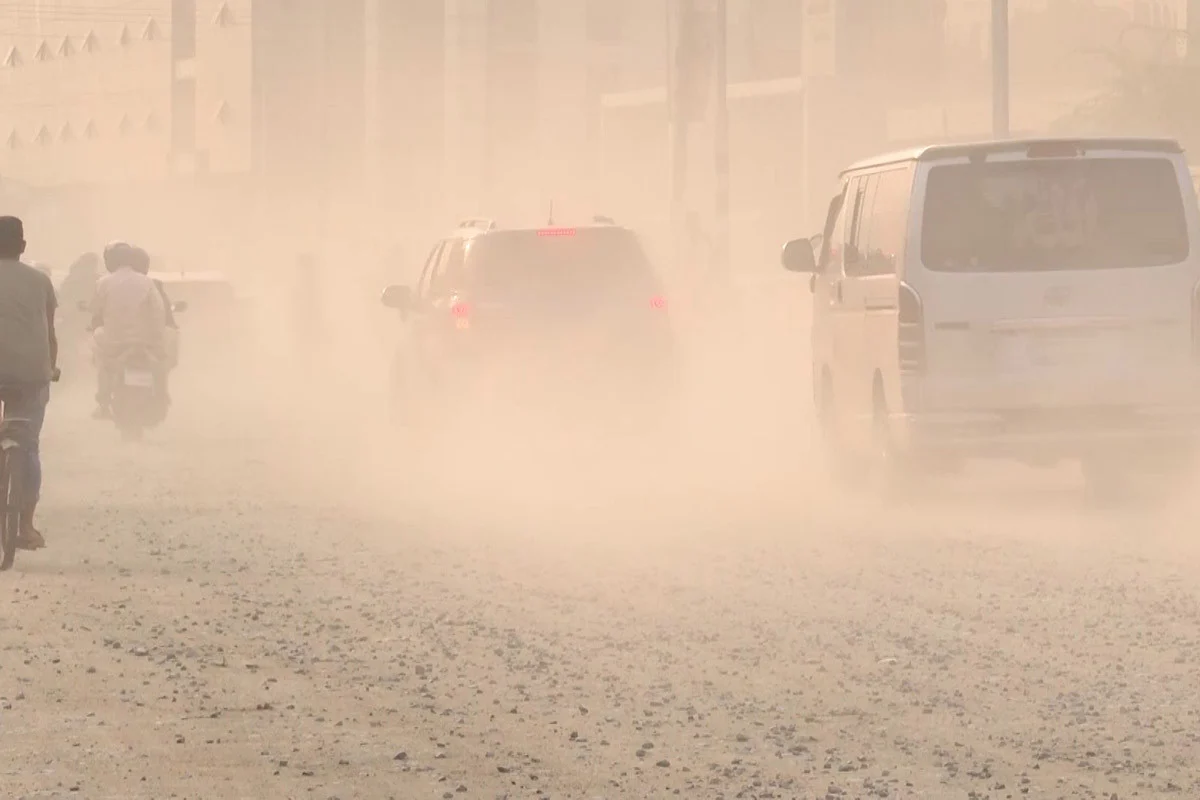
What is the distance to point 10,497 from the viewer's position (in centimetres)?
1505

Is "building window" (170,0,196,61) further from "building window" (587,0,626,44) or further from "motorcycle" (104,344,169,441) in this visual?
"motorcycle" (104,344,169,441)

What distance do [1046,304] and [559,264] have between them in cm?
668

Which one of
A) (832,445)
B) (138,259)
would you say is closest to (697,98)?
(138,259)

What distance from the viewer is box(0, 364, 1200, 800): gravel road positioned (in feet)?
27.8

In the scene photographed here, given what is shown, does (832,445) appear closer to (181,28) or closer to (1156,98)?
(1156,98)

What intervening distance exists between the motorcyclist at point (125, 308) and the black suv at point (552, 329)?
14.0 feet

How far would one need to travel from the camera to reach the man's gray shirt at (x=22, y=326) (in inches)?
591

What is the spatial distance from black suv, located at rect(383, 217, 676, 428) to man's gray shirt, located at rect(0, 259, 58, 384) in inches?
299

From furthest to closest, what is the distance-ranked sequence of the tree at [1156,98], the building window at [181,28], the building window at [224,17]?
1. the building window at [181,28]
2. the building window at [224,17]
3. the tree at [1156,98]

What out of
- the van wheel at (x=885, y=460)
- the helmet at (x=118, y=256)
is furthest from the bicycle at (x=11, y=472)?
the helmet at (x=118, y=256)

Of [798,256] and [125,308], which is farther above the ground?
[798,256]

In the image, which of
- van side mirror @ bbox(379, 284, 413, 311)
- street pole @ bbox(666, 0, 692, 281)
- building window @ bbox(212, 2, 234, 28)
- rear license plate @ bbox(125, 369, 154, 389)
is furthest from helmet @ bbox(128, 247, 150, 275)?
building window @ bbox(212, 2, 234, 28)

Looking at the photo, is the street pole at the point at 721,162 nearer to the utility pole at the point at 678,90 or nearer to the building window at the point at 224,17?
the utility pole at the point at 678,90

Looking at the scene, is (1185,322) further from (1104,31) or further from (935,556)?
(1104,31)
